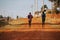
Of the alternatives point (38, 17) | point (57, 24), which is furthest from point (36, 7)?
point (57, 24)

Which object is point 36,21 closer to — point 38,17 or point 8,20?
point 38,17

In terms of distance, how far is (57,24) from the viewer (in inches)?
408

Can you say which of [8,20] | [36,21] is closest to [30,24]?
[36,21]

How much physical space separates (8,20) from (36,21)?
1454 mm

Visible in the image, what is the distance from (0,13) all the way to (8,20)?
20.4 inches

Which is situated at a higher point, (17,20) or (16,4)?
(16,4)

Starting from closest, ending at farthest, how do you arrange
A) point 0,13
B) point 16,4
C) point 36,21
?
point 16,4 < point 0,13 < point 36,21

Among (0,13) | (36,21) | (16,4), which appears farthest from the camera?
(36,21)

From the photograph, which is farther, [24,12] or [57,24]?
[57,24]

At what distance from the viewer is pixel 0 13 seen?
32.5ft

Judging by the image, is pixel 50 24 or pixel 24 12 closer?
pixel 24 12

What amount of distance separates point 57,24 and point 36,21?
1064 millimetres

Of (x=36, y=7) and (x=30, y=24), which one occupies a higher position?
(x=36, y=7)

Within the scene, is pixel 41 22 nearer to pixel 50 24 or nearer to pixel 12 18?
pixel 50 24
